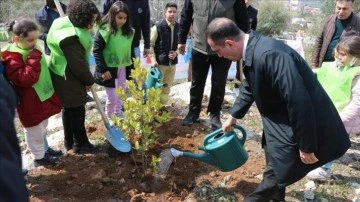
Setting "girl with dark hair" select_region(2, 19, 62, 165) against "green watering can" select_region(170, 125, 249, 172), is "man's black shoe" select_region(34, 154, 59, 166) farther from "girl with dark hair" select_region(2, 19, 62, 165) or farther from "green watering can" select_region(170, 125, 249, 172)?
"green watering can" select_region(170, 125, 249, 172)

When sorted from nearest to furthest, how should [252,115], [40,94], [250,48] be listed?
[250,48] → [40,94] → [252,115]

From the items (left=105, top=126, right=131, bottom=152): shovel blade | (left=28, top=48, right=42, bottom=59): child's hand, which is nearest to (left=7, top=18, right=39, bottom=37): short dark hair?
(left=28, top=48, right=42, bottom=59): child's hand

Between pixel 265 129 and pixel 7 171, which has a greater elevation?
pixel 7 171

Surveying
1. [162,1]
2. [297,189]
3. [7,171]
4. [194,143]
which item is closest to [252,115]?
[194,143]

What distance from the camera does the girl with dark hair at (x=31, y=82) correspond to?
2.89 meters

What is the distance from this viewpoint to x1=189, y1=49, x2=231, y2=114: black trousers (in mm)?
3889

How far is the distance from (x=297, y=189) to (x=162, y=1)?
16976 millimetres

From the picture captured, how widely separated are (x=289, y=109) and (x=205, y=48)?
1.81 metres

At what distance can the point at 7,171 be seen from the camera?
0.70 meters

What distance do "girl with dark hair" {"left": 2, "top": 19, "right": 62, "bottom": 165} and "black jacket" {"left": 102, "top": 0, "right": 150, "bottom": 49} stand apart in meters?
1.52

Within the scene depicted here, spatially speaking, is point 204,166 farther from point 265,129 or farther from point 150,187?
point 265,129

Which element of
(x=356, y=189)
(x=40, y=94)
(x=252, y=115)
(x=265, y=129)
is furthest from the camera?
(x=252, y=115)

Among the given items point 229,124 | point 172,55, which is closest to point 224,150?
point 229,124

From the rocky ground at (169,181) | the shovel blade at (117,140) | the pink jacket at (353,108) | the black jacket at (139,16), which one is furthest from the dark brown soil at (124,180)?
the black jacket at (139,16)
